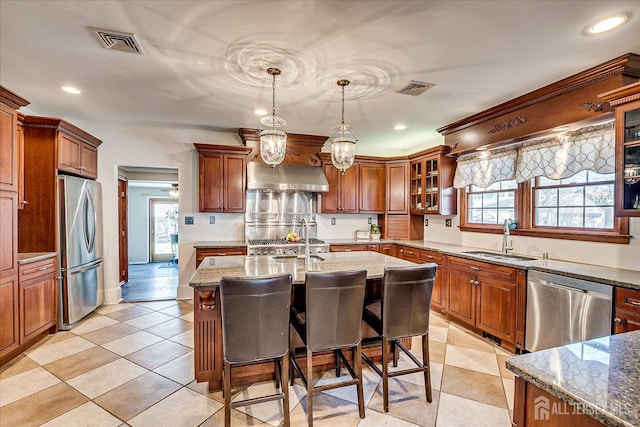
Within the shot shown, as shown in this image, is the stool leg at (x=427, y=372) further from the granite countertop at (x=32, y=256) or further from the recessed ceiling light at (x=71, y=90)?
the recessed ceiling light at (x=71, y=90)

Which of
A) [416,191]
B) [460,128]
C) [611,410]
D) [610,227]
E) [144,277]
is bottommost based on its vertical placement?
[144,277]

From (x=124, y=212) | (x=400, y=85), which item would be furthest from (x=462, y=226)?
(x=124, y=212)

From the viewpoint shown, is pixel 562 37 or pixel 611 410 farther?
pixel 562 37

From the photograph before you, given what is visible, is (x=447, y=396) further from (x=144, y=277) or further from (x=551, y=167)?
(x=144, y=277)

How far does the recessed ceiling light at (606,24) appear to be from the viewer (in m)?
1.99

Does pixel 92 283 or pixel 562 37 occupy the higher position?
pixel 562 37

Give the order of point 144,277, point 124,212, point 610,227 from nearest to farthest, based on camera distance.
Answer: point 610,227 < point 124,212 < point 144,277

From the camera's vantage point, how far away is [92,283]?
4117mm

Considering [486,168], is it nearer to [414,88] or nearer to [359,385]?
[414,88]

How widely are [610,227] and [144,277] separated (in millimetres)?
7551

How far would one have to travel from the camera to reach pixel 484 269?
3.32m

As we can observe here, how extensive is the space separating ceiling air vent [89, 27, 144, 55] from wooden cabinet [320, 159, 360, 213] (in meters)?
3.27

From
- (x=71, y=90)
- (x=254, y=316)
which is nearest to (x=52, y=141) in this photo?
(x=71, y=90)

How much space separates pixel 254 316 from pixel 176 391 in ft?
3.83
